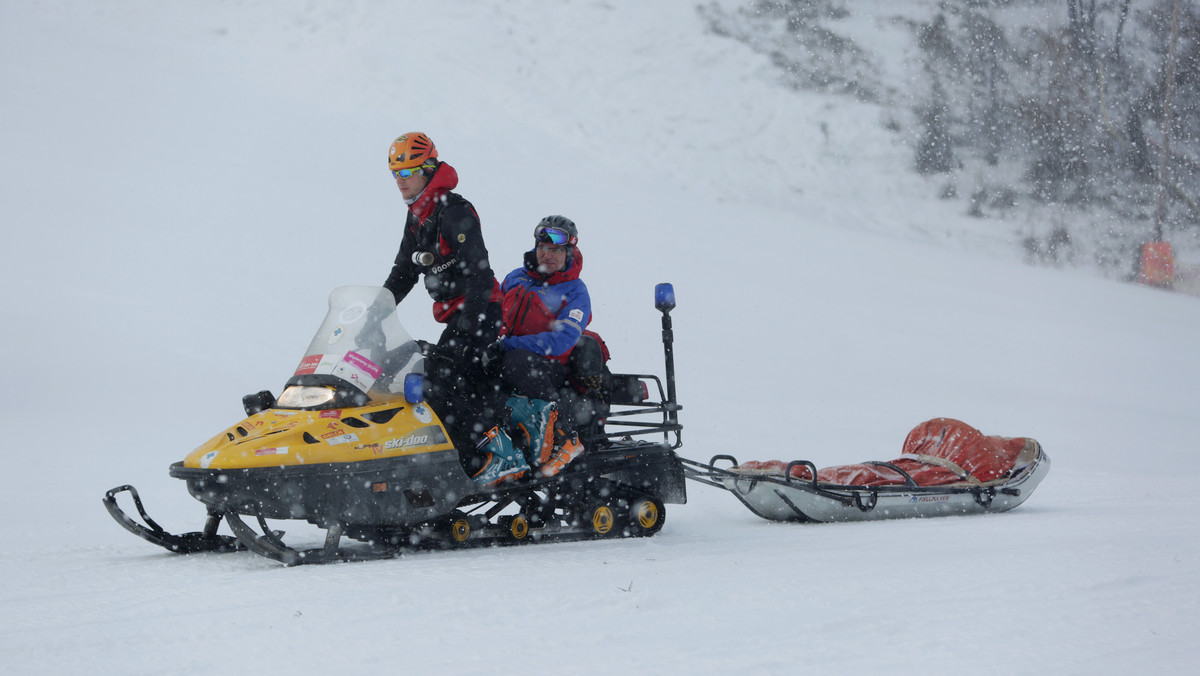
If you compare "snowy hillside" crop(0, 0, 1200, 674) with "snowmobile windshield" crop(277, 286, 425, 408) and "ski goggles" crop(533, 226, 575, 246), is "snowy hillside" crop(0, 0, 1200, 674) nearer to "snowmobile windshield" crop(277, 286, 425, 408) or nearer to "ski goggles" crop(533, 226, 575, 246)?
"snowmobile windshield" crop(277, 286, 425, 408)

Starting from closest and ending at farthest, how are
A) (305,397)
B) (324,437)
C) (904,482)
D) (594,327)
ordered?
1. (324,437)
2. (305,397)
3. (904,482)
4. (594,327)

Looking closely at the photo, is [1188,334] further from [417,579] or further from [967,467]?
[417,579]

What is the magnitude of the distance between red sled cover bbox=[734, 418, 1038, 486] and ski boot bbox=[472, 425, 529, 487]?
159 cm

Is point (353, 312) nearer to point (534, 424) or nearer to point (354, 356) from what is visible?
point (354, 356)

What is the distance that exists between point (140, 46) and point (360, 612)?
19.0 metres

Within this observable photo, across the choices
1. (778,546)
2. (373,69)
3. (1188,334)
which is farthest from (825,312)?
(373,69)

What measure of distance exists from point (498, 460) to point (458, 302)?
0.71 meters

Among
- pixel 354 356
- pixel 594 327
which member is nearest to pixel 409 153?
pixel 354 356

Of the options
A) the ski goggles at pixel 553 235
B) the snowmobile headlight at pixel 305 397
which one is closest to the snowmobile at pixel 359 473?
the snowmobile headlight at pixel 305 397

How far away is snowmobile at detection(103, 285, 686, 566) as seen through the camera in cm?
397

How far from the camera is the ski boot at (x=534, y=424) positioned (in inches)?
188

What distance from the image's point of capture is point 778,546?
15.1 feet

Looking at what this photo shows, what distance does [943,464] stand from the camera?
6020mm

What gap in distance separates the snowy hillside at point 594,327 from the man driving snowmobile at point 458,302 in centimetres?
53
